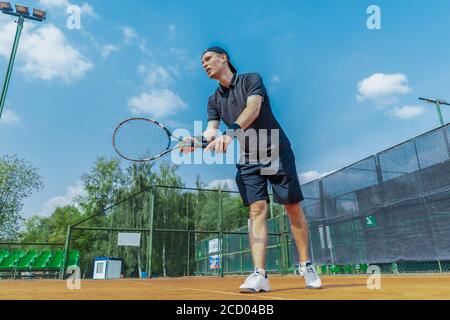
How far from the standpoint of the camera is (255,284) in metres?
2.17

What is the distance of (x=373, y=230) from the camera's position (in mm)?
6336

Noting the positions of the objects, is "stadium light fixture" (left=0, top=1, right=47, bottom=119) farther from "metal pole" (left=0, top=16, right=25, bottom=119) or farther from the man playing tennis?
the man playing tennis

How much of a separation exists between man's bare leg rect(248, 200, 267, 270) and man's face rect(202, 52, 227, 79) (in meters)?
1.05

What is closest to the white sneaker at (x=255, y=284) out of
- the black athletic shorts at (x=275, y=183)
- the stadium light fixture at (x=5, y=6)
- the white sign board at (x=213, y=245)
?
the black athletic shorts at (x=275, y=183)

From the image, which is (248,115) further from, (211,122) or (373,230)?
(373,230)

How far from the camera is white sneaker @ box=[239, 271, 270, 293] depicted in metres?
2.15

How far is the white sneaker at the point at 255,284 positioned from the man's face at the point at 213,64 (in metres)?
1.50

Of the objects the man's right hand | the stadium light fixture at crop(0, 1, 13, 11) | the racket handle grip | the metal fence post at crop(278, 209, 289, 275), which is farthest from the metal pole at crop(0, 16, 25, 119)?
the racket handle grip

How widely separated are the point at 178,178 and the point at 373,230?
1886cm

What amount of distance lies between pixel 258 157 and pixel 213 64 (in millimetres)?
805

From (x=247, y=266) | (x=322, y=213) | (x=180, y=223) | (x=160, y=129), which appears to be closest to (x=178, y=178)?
(x=180, y=223)

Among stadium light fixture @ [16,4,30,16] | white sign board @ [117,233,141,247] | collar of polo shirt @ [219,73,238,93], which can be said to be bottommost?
white sign board @ [117,233,141,247]

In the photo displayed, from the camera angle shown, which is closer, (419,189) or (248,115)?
(248,115)

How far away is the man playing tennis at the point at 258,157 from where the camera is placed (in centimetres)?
245
